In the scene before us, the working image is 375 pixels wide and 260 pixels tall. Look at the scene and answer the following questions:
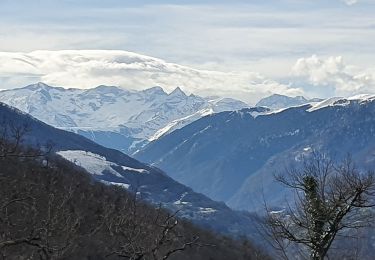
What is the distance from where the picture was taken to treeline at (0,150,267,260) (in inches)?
1095

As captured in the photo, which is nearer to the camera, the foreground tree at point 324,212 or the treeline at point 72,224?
the treeline at point 72,224

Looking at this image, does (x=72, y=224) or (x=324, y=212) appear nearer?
(x=72, y=224)

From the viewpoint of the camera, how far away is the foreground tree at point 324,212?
32188 millimetres

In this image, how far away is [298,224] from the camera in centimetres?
3359

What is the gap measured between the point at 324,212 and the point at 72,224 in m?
11.0

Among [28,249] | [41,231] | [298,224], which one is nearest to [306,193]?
[298,224]

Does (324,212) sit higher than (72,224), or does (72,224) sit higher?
(324,212)

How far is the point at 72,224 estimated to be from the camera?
31.9m

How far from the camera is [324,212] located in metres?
32.5

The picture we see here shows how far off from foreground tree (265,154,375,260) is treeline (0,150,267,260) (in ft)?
12.8

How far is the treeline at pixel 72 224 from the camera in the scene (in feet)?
91.2

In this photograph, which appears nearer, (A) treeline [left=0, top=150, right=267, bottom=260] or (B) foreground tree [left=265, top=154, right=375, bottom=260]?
(A) treeline [left=0, top=150, right=267, bottom=260]

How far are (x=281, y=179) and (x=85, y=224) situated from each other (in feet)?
398

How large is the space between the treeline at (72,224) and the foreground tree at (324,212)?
3.90 metres
